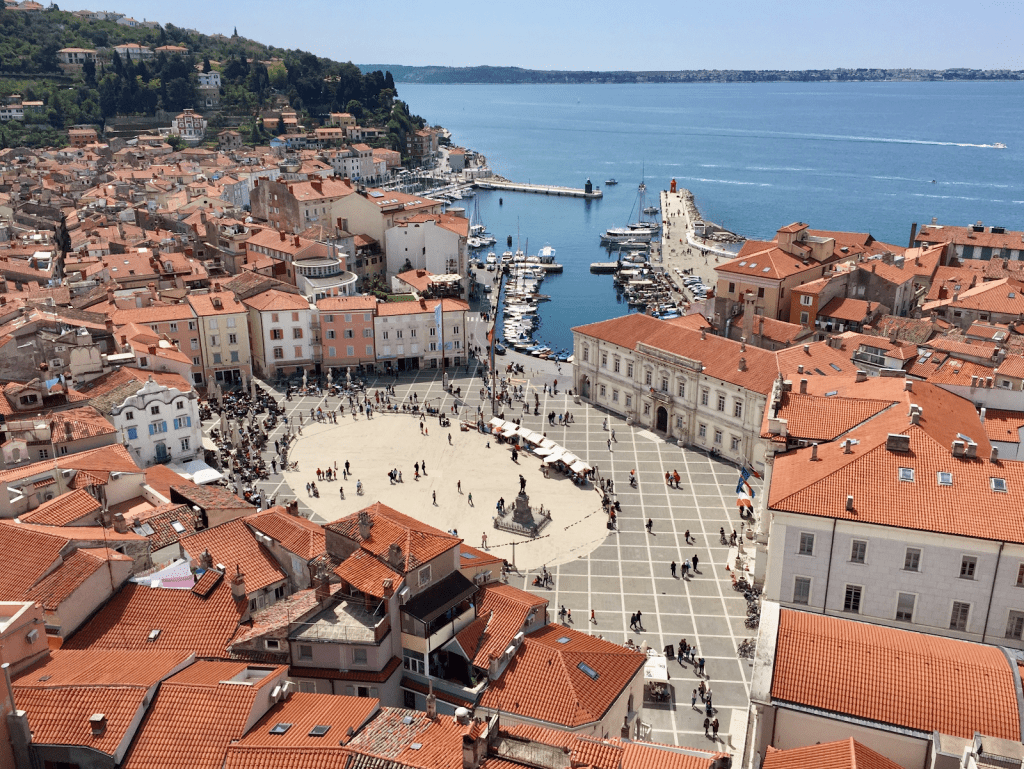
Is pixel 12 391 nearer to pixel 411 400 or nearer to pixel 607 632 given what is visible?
pixel 411 400

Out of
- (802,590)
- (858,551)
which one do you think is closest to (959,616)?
(858,551)

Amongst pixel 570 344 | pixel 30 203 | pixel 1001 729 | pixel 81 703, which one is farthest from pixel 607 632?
pixel 30 203

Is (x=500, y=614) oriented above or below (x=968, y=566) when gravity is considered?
below

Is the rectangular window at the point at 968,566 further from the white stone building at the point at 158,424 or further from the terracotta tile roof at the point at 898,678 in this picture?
the white stone building at the point at 158,424

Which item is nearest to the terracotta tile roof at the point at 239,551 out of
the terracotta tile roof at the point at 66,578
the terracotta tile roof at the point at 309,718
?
the terracotta tile roof at the point at 66,578

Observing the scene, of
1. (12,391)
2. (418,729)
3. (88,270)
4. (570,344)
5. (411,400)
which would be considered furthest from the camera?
(570,344)

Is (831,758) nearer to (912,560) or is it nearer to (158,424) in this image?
(912,560)

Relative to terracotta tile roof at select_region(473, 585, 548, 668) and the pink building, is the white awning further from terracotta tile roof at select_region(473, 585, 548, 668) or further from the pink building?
terracotta tile roof at select_region(473, 585, 548, 668)
